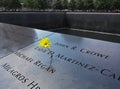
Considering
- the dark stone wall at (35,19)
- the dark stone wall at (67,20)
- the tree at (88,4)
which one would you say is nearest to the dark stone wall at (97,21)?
the dark stone wall at (67,20)

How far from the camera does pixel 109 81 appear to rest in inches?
75.9

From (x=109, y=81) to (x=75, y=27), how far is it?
18.0m

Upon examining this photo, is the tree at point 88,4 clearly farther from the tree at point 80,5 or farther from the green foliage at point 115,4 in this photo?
the green foliage at point 115,4

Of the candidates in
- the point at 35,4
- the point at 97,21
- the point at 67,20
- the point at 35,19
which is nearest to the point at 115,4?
the point at 67,20

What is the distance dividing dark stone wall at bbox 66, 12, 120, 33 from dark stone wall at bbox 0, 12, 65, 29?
1.07 m

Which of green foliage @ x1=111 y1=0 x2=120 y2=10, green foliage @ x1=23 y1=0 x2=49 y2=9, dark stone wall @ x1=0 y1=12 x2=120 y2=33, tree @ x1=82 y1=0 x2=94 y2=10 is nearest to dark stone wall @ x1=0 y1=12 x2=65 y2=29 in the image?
dark stone wall @ x1=0 y1=12 x2=120 y2=33

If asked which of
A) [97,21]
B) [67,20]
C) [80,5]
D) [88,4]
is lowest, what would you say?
[67,20]

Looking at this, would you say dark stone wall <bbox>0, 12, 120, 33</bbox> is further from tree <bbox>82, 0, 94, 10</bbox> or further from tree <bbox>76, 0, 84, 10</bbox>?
tree <bbox>76, 0, 84, 10</bbox>

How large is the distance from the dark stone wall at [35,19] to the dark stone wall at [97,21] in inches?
42.2

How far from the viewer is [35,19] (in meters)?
19.9

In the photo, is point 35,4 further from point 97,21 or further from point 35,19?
point 97,21

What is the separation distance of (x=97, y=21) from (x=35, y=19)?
225 inches

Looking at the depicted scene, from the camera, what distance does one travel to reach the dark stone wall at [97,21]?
16641mm

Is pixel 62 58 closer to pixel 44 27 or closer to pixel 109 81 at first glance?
pixel 109 81
